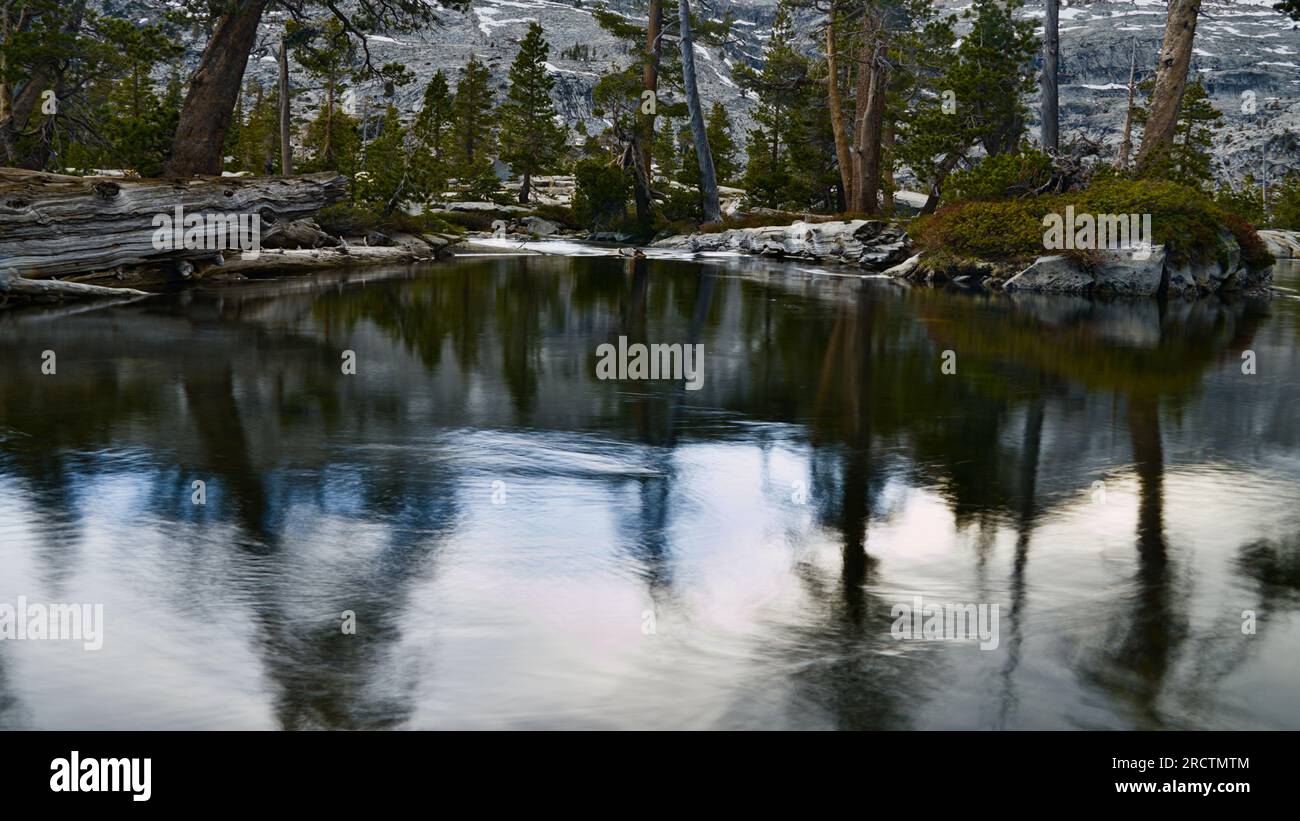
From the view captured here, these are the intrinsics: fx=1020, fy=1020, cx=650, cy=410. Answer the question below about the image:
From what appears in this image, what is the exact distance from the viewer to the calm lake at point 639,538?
392cm

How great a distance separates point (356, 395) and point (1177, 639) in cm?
752

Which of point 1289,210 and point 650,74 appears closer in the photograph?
point 650,74

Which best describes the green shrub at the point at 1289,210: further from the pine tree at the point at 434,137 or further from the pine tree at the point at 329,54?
the pine tree at the point at 329,54

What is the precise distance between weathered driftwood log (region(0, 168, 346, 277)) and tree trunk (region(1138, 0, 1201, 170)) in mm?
22227

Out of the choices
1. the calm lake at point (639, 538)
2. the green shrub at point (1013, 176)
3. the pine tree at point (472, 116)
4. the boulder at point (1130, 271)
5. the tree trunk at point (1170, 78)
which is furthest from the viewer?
the pine tree at point (472, 116)

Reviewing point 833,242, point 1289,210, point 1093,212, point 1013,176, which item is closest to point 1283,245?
point 1289,210

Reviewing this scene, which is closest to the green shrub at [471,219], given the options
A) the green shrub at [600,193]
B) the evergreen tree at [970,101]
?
the green shrub at [600,193]

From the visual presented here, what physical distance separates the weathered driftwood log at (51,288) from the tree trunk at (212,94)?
5128 mm

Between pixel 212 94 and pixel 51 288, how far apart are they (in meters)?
7.18

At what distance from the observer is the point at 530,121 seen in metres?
64.6

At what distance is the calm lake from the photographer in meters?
3.92

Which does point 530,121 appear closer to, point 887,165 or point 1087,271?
point 887,165
